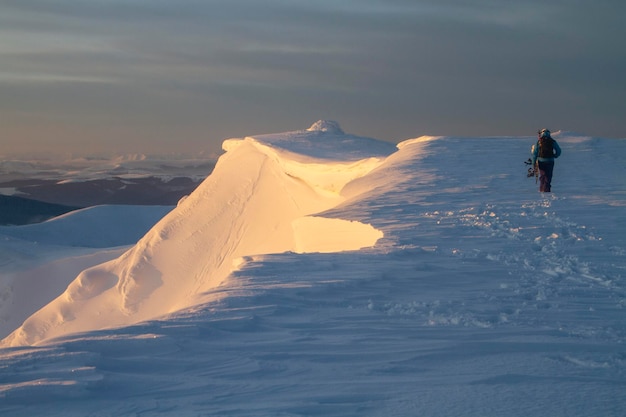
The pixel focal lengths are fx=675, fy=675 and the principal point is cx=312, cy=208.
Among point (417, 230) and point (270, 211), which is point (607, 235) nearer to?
point (417, 230)

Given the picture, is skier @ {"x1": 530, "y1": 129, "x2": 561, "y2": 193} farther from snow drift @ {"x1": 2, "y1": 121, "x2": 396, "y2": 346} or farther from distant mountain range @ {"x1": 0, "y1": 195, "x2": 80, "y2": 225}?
distant mountain range @ {"x1": 0, "y1": 195, "x2": 80, "y2": 225}

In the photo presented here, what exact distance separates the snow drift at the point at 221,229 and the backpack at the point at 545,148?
4.17 m

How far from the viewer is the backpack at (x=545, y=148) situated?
1245 cm

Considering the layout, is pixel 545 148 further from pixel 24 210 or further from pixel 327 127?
pixel 24 210

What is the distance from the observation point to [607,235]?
28.6 ft

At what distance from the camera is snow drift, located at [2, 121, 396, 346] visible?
17016mm

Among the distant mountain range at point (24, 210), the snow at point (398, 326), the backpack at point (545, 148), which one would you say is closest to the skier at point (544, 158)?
the backpack at point (545, 148)

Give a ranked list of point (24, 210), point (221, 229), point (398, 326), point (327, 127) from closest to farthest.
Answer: point (398, 326), point (221, 229), point (327, 127), point (24, 210)

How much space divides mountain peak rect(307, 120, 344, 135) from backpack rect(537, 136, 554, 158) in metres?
9.23

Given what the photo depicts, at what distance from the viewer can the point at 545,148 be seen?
12516 mm

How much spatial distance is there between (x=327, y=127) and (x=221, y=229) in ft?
15.4

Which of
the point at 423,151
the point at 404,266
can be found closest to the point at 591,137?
the point at 423,151

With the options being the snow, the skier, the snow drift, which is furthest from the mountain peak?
the skier

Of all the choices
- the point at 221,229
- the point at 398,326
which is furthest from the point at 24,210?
the point at 398,326
